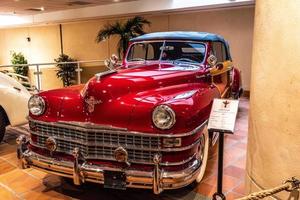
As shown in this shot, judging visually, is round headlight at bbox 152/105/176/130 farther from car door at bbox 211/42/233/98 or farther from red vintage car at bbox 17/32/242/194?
car door at bbox 211/42/233/98

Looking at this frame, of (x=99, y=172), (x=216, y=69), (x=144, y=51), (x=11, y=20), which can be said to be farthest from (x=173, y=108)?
(x=11, y=20)

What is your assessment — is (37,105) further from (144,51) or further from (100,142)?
(144,51)

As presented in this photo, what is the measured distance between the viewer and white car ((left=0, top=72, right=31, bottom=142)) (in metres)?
3.88

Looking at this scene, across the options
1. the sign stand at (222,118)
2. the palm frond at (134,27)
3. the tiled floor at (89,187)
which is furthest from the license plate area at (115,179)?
the palm frond at (134,27)

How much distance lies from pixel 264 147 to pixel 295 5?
815mm

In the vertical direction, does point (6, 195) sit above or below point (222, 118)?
below

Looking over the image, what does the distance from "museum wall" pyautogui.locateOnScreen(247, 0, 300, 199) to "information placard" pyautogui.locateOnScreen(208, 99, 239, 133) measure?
20cm

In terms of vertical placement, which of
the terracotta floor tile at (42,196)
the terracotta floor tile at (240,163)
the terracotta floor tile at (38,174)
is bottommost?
the terracotta floor tile at (42,196)

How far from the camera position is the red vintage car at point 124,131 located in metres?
2.28

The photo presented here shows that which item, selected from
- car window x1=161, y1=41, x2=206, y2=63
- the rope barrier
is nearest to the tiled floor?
the rope barrier

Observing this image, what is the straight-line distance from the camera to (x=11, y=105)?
3.92m

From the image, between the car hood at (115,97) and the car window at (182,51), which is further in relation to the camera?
the car window at (182,51)

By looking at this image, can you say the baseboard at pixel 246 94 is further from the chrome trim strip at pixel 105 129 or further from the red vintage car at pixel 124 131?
the chrome trim strip at pixel 105 129

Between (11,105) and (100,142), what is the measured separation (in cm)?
211
